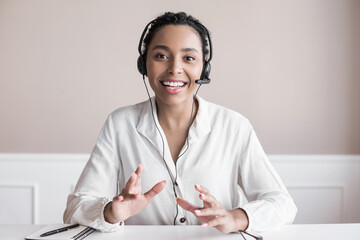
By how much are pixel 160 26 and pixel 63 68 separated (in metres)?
1.38

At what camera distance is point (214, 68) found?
2750 millimetres

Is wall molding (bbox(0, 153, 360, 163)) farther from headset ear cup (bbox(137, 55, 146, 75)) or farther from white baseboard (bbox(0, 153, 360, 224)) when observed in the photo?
headset ear cup (bbox(137, 55, 146, 75))

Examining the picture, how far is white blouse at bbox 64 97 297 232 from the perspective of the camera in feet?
5.05

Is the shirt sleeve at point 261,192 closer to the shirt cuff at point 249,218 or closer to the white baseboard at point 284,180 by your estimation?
the shirt cuff at point 249,218

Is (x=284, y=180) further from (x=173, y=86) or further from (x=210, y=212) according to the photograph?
(x=210, y=212)

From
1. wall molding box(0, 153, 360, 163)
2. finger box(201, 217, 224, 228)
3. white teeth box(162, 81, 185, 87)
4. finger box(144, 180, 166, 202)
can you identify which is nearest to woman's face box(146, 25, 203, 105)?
white teeth box(162, 81, 185, 87)

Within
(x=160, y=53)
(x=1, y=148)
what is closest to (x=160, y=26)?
(x=160, y=53)

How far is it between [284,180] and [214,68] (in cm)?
84

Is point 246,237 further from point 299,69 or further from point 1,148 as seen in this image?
point 1,148

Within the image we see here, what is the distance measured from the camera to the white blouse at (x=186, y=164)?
154cm

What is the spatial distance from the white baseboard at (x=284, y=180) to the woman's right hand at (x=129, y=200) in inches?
60.8

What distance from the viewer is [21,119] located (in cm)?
280

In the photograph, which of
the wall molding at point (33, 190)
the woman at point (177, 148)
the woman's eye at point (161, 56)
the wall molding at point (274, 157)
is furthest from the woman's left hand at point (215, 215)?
the wall molding at point (33, 190)

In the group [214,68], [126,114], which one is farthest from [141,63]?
[214,68]
